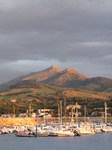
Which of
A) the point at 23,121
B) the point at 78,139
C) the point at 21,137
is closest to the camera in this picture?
the point at 78,139

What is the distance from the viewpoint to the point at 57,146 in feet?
273

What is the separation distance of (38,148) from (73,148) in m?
6.31

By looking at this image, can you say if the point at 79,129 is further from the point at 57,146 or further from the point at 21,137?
the point at 57,146

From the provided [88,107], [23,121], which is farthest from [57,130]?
[88,107]

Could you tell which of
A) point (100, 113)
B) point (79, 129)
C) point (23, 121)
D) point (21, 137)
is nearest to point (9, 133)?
point (21, 137)

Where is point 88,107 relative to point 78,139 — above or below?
above

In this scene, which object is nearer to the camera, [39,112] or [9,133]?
[9,133]

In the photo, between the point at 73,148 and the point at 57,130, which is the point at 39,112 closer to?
the point at 57,130

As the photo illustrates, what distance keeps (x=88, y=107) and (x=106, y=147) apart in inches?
4204

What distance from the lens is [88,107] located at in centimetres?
19000

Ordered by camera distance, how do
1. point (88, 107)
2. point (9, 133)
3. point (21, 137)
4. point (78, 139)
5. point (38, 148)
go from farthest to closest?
point (88, 107) → point (9, 133) → point (21, 137) → point (78, 139) → point (38, 148)

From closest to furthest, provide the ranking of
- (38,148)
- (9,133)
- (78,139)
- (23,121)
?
(38,148) → (78,139) → (9,133) → (23,121)

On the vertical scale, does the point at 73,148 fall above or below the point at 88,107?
below

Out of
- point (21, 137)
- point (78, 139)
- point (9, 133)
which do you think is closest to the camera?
point (78, 139)
